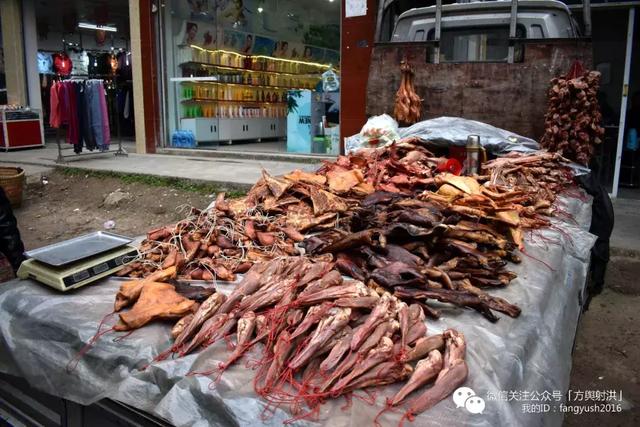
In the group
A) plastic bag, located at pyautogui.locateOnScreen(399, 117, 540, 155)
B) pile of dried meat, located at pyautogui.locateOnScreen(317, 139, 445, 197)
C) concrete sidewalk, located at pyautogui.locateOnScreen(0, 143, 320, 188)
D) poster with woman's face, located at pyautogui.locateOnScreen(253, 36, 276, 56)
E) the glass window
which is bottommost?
concrete sidewalk, located at pyautogui.locateOnScreen(0, 143, 320, 188)

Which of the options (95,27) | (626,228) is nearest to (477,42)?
(626,228)

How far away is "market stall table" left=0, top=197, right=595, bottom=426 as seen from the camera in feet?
5.68

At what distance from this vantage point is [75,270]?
268cm

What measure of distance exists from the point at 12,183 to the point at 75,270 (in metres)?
6.26

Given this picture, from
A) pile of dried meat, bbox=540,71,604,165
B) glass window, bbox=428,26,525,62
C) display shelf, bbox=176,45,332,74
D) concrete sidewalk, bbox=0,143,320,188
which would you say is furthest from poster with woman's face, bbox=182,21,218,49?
pile of dried meat, bbox=540,71,604,165

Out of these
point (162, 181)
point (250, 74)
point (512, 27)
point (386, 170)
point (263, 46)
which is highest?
point (263, 46)

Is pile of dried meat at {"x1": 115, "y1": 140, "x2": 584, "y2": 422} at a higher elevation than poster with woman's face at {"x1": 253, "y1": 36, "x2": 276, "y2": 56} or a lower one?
lower

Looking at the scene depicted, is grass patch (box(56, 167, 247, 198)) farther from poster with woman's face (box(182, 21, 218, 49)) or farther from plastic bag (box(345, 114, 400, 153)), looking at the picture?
poster with woman's face (box(182, 21, 218, 49))

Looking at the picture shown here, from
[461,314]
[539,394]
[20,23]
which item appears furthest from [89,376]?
[20,23]

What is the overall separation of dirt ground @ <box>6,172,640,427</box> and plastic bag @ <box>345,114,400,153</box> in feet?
8.53

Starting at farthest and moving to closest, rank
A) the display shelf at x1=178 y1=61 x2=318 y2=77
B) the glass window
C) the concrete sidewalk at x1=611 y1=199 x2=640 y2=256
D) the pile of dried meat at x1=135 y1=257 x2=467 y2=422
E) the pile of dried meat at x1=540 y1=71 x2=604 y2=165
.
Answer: the display shelf at x1=178 y1=61 x2=318 y2=77, the glass window, the concrete sidewalk at x1=611 y1=199 x2=640 y2=256, the pile of dried meat at x1=540 y1=71 x2=604 y2=165, the pile of dried meat at x1=135 y1=257 x2=467 y2=422

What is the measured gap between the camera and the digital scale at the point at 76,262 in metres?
2.65

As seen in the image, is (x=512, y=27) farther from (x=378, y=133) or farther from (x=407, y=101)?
(x=378, y=133)

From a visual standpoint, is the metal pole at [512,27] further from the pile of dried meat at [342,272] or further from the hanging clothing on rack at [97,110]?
the hanging clothing on rack at [97,110]
